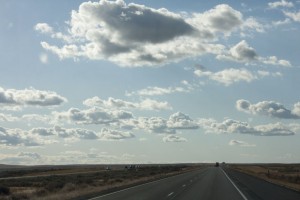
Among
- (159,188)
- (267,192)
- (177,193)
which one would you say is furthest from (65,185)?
(267,192)

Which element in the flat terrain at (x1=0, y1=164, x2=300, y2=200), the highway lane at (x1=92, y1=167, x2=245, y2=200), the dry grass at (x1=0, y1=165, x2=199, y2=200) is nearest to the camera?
the highway lane at (x1=92, y1=167, x2=245, y2=200)

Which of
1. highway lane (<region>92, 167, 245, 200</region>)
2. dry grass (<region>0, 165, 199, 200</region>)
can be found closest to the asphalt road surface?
highway lane (<region>92, 167, 245, 200</region>)

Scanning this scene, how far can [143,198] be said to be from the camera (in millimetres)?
24953

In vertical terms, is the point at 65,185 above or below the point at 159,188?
above

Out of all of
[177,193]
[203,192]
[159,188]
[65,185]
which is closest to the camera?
[177,193]

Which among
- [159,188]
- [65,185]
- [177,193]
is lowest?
[177,193]

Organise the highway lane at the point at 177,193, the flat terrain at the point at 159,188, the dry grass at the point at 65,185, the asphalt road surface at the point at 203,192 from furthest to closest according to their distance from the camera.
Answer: the dry grass at the point at 65,185 < the flat terrain at the point at 159,188 < the asphalt road surface at the point at 203,192 < the highway lane at the point at 177,193

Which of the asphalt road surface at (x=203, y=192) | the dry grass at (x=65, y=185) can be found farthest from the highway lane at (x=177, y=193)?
the dry grass at (x=65, y=185)

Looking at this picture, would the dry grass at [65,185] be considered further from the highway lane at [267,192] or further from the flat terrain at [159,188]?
the highway lane at [267,192]

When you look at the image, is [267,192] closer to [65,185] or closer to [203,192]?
[203,192]

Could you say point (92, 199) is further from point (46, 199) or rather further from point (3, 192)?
point (3, 192)

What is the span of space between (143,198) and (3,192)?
49.2ft

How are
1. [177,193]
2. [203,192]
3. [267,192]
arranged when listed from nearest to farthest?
[177,193] → [203,192] → [267,192]

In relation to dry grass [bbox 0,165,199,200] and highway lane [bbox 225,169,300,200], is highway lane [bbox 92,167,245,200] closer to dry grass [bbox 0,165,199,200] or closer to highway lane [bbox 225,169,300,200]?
highway lane [bbox 225,169,300,200]
